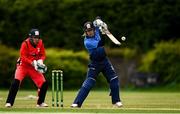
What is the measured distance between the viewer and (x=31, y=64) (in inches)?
778

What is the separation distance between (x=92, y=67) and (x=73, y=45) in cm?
2257

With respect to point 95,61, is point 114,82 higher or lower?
lower

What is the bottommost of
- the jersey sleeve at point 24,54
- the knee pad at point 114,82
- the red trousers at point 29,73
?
the knee pad at point 114,82

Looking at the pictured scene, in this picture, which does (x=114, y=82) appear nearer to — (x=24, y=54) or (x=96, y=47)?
(x=96, y=47)

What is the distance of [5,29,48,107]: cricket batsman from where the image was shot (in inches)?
774

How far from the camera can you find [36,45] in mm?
19750

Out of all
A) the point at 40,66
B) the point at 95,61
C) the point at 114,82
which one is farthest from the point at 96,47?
the point at 40,66

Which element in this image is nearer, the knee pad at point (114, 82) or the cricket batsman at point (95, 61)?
the cricket batsman at point (95, 61)

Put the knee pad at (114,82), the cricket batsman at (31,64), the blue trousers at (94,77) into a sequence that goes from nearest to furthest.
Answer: the blue trousers at (94,77) < the knee pad at (114,82) < the cricket batsman at (31,64)

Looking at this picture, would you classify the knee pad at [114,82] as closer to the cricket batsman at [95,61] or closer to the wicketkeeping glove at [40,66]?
the cricket batsman at [95,61]

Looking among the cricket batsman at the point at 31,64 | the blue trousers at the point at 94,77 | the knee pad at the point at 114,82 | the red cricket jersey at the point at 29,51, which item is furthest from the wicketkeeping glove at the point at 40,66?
the knee pad at the point at 114,82

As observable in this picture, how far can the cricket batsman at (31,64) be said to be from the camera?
19.7 metres

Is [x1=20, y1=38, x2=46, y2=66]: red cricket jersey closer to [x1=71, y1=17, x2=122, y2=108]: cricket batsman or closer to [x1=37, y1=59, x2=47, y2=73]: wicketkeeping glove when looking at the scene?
[x1=37, y1=59, x2=47, y2=73]: wicketkeeping glove

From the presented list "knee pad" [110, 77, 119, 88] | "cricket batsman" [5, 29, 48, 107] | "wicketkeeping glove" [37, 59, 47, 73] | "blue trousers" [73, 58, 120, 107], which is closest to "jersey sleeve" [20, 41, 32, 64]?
"cricket batsman" [5, 29, 48, 107]
